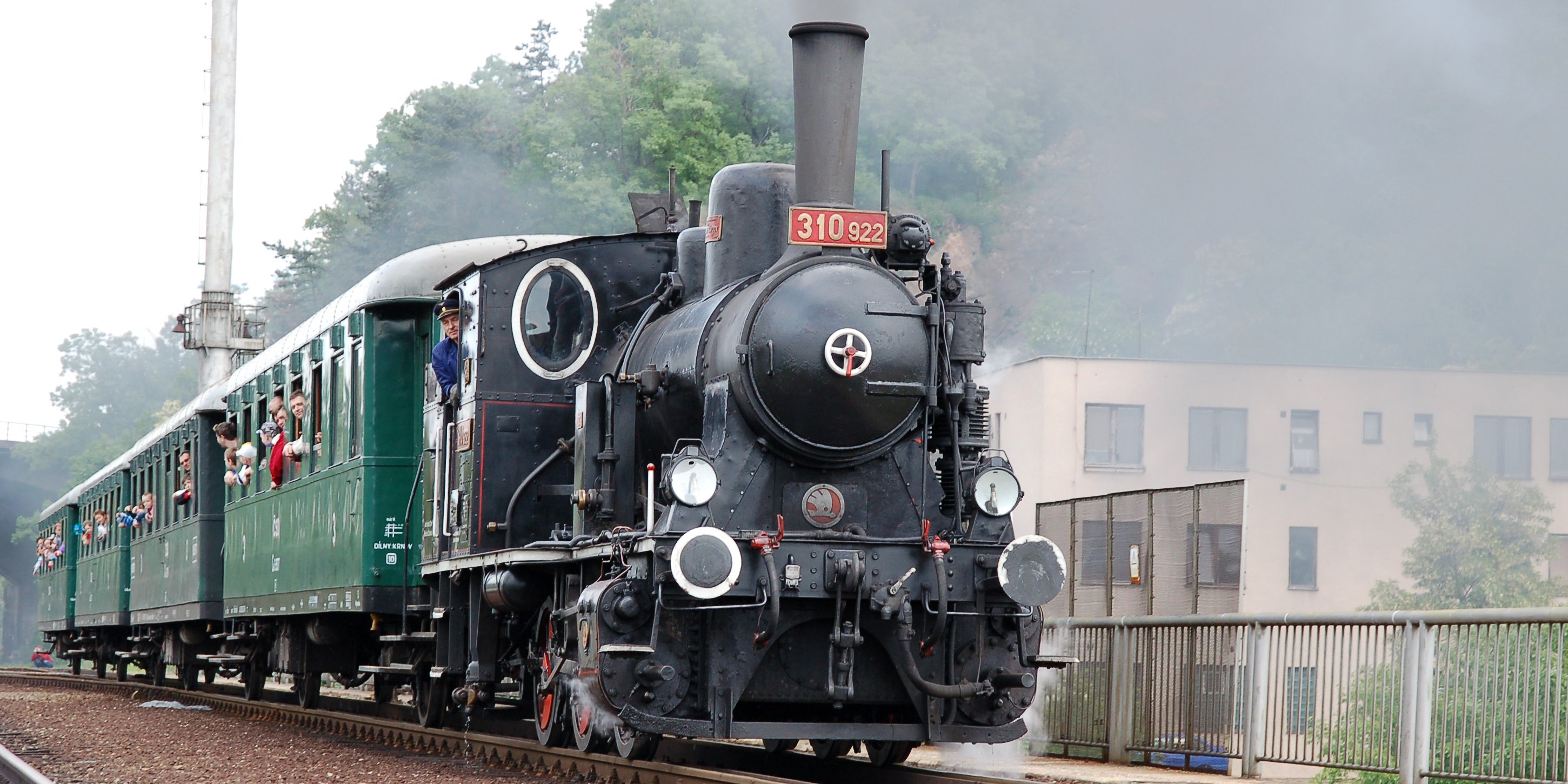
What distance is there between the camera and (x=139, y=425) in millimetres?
92750

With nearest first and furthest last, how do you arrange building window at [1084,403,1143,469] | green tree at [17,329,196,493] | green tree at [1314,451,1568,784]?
1. green tree at [1314,451,1568,784]
2. building window at [1084,403,1143,469]
3. green tree at [17,329,196,493]

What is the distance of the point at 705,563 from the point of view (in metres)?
7.80

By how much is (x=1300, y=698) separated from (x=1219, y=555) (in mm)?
1429

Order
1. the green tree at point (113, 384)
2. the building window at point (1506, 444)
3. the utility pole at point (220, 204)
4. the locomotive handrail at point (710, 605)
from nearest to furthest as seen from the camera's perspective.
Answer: the locomotive handrail at point (710, 605) < the utility pole at point (220, 204) < the building window at point (1506, 444) < the green tree at point (113, 384)

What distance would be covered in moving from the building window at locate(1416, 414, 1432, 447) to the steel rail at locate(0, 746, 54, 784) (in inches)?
1292

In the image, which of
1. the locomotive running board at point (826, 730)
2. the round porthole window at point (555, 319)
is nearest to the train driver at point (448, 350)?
the round porthole window at point (555, 319)

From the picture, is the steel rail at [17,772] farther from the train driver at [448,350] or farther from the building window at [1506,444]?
the building window at [1506,444]

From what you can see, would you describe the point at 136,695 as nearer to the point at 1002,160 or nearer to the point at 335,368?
the point at 335,368

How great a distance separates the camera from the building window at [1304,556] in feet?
123

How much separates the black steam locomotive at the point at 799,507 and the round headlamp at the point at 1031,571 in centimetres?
1

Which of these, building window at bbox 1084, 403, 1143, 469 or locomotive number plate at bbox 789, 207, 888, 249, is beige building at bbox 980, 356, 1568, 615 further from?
locomotive number plate at bbox 789, 207, 888, 249

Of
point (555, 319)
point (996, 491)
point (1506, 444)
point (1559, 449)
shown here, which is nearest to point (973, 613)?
point (996, 491)

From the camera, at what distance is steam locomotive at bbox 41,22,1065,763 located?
8.13 m

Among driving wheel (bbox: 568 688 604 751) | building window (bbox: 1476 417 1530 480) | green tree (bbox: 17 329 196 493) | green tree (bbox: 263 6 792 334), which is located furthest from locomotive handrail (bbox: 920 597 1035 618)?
green tree (bbox: 17 329 196 493)
